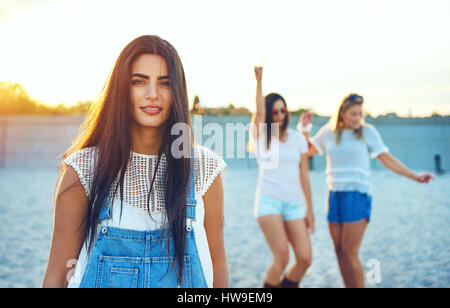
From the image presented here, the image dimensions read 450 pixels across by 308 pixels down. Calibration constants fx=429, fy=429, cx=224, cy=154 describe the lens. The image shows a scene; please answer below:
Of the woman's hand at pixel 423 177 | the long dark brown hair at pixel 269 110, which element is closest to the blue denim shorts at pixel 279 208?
the long dark brown hair at pixel 269 110

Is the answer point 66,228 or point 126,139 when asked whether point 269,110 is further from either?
point 66,228

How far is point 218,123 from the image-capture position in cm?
2127

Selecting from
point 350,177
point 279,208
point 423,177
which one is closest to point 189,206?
point 279,208

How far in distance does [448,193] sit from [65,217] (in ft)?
44.2

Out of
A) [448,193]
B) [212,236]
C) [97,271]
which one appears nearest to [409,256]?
[212,236]

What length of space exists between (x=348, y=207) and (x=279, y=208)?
65 centimetres

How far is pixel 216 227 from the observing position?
1.73m

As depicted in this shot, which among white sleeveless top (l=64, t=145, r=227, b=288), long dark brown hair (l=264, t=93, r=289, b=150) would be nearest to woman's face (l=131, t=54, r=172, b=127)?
white sleeveless top (l=64, t=145, r=227, b=288)

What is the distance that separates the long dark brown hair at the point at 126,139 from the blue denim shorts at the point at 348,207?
278 cm

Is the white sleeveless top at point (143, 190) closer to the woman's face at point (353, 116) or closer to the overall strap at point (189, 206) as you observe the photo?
the overall strap at point (189, 206)

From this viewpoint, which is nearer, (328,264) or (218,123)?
(328,264)

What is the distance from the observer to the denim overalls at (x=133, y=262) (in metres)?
1.50

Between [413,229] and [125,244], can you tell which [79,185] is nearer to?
[125,244]
